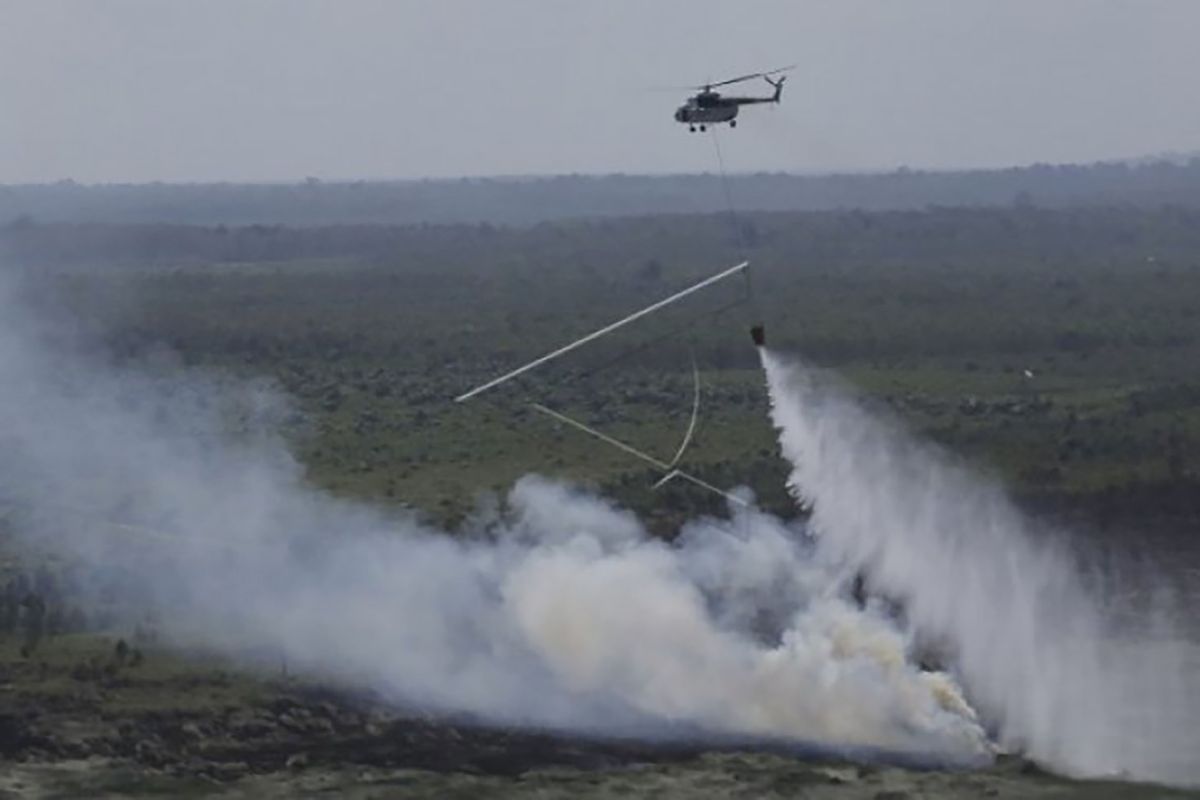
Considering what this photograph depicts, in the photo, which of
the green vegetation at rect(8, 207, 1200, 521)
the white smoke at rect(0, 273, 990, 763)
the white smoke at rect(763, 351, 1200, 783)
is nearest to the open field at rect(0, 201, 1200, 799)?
the green vegetation at rect(8, 207, 1200, 521)

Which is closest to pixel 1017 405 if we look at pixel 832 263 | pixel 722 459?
pixel 722 459

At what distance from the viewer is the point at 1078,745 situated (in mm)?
53094

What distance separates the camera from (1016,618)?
60469 millimetres

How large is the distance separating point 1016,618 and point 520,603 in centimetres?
1391

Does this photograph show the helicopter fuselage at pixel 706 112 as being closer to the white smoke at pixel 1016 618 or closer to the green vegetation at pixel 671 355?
the white smoke at pixel 1016 618

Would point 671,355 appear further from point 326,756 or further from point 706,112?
point 326,756

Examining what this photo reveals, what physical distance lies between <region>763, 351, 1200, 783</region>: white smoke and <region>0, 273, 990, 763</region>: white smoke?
160cm

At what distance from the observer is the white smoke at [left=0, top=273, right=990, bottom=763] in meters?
55.9

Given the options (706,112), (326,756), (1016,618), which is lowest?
(326,756)

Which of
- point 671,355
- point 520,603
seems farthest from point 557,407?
point 520,603

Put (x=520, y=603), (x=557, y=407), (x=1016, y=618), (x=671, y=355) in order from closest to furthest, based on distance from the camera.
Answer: (x=520, y=603) < (x=1016, y=618) < (x=557, y=407) < (x=671, y=355)

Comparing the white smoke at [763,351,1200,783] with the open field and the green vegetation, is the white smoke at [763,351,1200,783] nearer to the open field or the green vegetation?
the open field

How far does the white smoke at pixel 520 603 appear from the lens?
55875 millimetres

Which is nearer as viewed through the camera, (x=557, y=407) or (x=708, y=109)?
(x=708, y=109)
